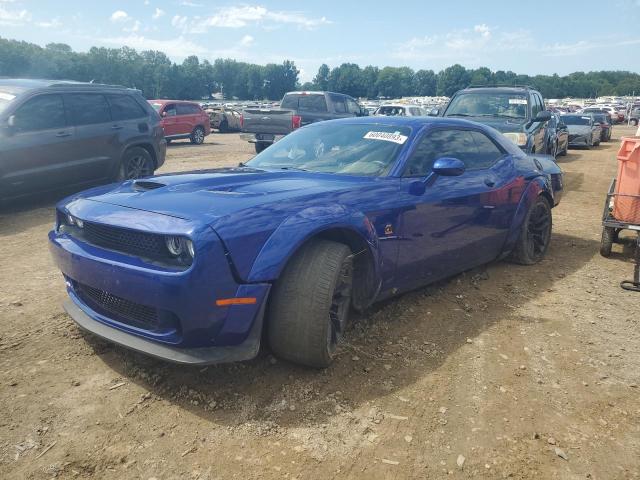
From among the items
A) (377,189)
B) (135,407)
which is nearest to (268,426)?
→ (135,407)

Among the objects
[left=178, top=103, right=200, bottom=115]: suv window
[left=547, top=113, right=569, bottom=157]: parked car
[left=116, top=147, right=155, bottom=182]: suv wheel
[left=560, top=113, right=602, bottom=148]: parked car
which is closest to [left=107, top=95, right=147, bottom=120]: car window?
[left=116, top=147, right=155, bottom=182]: suv wheel

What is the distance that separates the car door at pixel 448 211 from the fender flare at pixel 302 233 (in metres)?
0.40

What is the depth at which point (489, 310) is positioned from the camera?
165 inches

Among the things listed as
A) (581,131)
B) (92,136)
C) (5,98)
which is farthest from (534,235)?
(581,131)

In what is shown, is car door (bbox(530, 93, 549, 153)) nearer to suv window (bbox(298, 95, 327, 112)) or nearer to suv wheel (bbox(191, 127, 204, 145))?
suv window (bbox(298, 95, 327, 112))

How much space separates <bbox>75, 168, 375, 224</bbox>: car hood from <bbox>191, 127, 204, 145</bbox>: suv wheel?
16785mm

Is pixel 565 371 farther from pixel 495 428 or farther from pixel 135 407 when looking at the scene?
pixel 135 407

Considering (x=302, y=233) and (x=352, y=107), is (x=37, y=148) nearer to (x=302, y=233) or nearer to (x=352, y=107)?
(x=302, y=233)

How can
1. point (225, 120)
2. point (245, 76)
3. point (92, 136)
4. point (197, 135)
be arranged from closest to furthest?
1. point (92, 136)
2. point (197, 135)
3. point (225, 120)
4. point (245, 76)

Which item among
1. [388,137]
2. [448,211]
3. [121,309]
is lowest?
[121,309]

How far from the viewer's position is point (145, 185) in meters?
3.29

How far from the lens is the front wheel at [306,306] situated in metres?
2.82

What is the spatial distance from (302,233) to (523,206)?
3106 mm

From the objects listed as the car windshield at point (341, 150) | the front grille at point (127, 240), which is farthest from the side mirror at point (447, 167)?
the front grille at point (127, 240)
